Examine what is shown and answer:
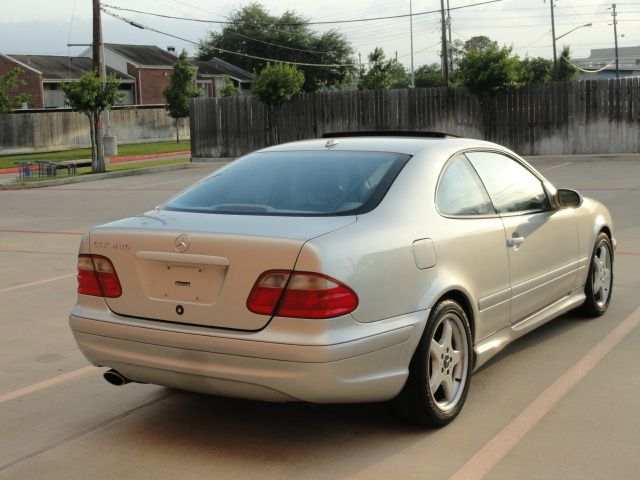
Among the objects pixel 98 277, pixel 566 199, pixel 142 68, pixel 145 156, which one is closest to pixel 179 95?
pixel 145 156

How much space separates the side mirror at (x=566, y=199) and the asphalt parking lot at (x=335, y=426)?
0.98 m

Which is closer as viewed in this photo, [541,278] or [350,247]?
[350,247]

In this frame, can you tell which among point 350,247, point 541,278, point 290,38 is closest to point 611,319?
point 541,278

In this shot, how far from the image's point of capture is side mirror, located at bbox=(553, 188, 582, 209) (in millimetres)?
6266

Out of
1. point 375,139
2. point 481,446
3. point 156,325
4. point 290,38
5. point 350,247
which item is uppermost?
point 290,38

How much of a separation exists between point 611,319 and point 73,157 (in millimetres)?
35754

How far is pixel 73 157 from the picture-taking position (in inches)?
1581

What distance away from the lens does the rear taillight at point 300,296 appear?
412 cm

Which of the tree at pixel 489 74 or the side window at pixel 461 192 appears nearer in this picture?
the side window at pixel 461 192

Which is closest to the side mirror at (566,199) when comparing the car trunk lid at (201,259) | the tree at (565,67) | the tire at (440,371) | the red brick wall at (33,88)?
the tire at (440,371)

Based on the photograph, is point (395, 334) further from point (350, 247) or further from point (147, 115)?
point (147, 115)

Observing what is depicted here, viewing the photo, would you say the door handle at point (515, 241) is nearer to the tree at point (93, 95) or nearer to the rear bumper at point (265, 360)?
the rear bumper at point (265, 360)

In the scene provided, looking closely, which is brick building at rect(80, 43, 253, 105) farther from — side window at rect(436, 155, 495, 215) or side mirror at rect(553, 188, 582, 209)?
side window at rect(436, 155, 495, 215)

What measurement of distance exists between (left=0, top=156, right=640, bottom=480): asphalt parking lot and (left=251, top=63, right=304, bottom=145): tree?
24.8 meters
